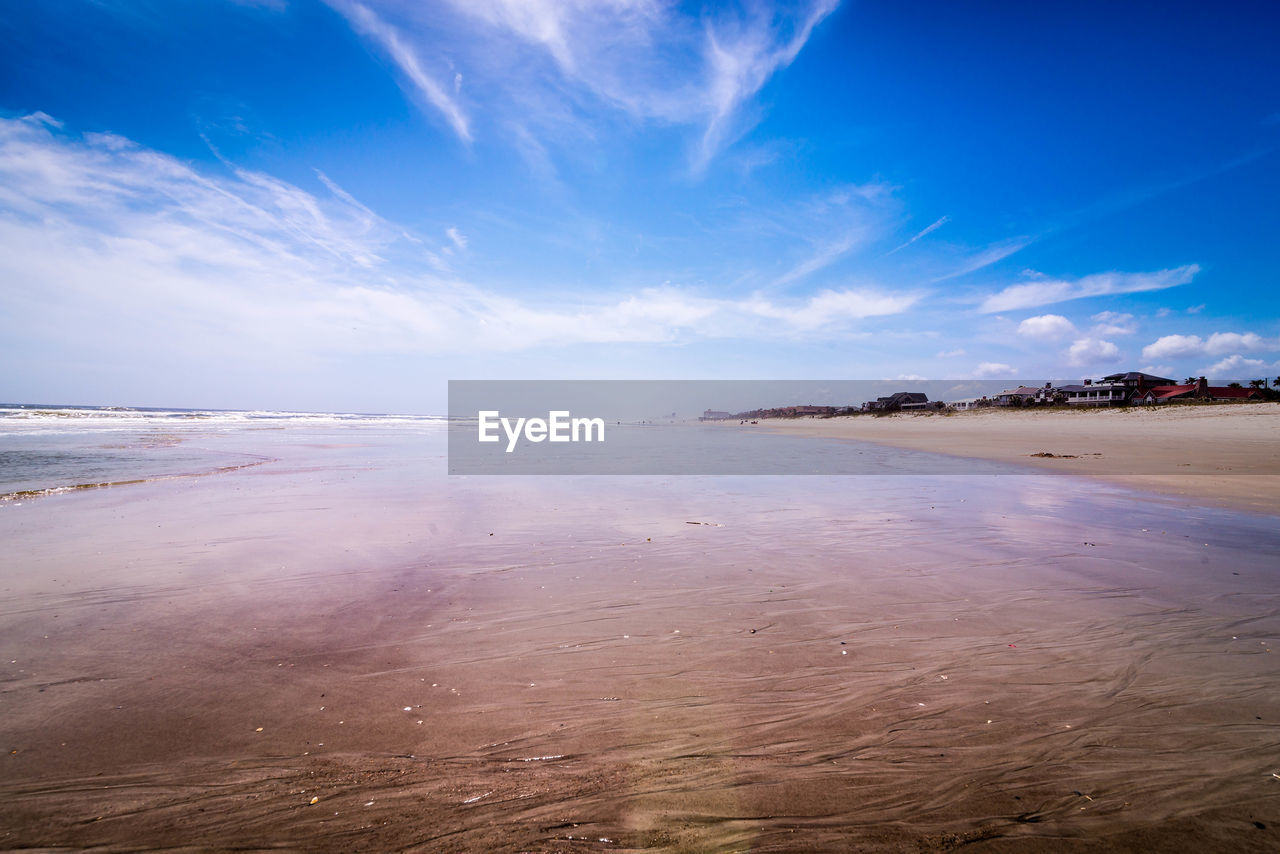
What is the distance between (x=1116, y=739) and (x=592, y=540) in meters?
6.13

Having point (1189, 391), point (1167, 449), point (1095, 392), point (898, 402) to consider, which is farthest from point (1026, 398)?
point (1167, 449)

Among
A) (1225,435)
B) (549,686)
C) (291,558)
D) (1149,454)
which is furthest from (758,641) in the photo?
(1225,435)

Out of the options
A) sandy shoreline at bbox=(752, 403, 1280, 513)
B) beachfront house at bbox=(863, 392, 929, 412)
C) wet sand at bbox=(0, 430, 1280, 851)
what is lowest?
wet sand at bbox=(0, 430, 1280, 851)

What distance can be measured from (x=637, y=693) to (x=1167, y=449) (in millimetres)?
29979

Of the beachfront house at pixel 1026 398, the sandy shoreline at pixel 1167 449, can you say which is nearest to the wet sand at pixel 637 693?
the sandy shoreline at pixel 1167 449

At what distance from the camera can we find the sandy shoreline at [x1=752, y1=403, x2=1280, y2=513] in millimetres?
13500

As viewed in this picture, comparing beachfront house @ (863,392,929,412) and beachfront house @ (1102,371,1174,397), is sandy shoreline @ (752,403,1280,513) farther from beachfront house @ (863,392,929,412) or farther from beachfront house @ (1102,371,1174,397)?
beachfront house @ (863,392,929,412)

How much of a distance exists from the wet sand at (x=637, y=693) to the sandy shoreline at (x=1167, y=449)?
802 centimetres

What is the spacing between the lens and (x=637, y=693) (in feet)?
12.5

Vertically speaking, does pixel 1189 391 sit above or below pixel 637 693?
above

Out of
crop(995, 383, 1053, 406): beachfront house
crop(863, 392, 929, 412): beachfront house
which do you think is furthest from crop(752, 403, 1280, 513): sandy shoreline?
crop(863, 392, 929, 412): beachfront house

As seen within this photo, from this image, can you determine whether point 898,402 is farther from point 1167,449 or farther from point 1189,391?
point 1167,449

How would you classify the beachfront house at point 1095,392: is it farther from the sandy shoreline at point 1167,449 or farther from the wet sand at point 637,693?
the wet sand at point 637,693

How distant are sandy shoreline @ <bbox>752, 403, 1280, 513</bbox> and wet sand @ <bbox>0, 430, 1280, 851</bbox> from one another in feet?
26.3
